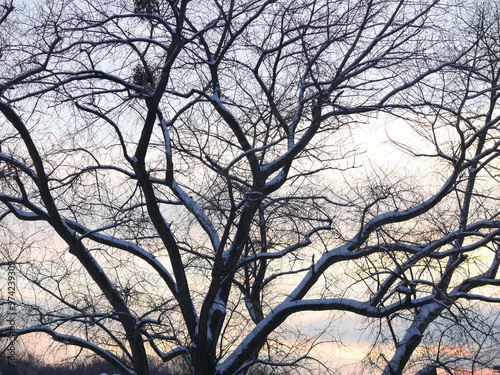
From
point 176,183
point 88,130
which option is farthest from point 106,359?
point 88,130

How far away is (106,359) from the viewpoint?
30.7ft

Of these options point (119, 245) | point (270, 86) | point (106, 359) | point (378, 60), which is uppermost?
point (378, 60)

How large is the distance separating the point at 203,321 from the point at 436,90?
5.32 metres

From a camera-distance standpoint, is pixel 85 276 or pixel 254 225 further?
pixel 254 225

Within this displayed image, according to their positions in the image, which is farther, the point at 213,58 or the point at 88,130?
the point at 213,58

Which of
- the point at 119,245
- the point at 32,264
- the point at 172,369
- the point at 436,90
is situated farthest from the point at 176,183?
the point at 436,90

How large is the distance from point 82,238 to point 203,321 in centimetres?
240

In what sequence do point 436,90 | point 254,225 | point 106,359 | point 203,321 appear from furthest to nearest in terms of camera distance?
point 254,225 < point 106,359 < point 436,90 < point 203,321

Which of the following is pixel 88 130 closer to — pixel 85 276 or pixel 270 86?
pixel 85 276

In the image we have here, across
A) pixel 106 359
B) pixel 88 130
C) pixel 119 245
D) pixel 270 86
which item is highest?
pixel 270 86

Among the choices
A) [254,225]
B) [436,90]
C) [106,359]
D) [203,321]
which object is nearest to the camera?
[203,321]

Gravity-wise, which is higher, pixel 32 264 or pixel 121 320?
pixel 32 264

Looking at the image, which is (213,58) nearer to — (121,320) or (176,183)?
(176,183)

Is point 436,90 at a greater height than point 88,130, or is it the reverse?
point 436,90
